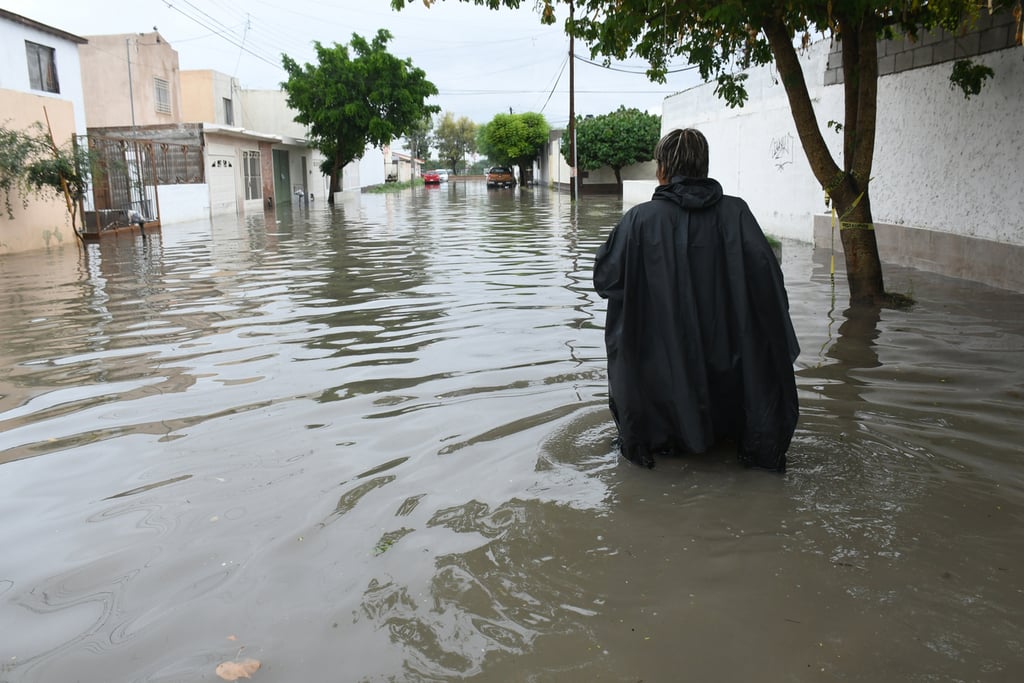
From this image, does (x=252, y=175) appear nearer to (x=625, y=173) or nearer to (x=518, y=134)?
(x=625, y=173)

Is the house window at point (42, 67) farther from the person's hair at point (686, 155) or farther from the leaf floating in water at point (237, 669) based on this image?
the leaf floating in water at point (237, 669)

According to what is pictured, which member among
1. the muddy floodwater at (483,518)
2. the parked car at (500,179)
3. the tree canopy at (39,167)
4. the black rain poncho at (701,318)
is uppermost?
the parked car at (500,179)

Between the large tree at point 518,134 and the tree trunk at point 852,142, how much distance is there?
59.2 meters

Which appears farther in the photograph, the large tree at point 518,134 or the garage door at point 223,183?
the large tree at point 518,134

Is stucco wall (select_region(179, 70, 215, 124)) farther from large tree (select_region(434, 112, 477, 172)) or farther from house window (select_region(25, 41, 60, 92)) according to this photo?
large tree (select_region(434, 112, 477, 172))

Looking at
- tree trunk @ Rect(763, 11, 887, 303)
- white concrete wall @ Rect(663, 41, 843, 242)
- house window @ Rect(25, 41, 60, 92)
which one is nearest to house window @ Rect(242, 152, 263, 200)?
house window @ Rect(25, 41, 60, 92)

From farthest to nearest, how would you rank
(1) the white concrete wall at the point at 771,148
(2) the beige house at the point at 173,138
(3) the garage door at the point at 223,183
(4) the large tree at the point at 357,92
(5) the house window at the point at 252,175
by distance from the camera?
(4) the large tree at the point at 357,92, (5) the house window at the point at 252,175, (3) the garage door at the point at 223,183, (2) the beige house at the point at 173,138, (1) the white concrete wall at the point at 771,148

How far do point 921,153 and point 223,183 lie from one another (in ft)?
85.0

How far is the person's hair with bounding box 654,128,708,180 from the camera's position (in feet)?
13.0

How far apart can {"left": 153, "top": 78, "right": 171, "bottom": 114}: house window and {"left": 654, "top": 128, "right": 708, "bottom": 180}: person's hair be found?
109 feet

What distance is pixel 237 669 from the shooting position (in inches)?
109

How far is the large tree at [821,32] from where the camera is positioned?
793cm

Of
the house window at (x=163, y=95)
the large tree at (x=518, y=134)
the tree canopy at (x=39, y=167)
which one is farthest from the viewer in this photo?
the large tree at (x=518, y=134)

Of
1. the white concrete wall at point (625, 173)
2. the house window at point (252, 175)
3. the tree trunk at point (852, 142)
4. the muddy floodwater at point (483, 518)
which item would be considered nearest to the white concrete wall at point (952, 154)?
the tree trunk at point (852, 142)
